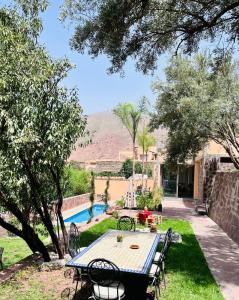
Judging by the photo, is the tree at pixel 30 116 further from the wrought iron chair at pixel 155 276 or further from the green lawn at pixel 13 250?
the green lawn at pixel 13 250

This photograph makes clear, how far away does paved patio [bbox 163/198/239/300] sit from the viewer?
7914 millimetres

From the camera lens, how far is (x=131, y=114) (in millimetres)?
25375

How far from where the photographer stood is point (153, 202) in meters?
20.4

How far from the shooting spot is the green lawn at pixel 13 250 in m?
11.2

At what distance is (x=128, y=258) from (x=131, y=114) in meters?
19.4

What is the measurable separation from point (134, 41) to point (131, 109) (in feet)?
52.2

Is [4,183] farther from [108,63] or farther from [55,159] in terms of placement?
[108,63]

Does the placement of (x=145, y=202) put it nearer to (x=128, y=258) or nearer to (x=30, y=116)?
(x=128, y=258)

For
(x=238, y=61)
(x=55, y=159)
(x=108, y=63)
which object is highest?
(x=238, y=61)

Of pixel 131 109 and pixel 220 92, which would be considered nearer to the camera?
pixel 220 92

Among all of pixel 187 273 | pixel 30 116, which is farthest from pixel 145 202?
pixel 30 116

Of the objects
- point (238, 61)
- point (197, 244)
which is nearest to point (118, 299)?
point (197, 244)

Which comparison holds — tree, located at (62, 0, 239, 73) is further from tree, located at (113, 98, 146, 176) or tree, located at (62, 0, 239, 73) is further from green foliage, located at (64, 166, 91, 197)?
green foliage, located at (64, 166, 91, 197)

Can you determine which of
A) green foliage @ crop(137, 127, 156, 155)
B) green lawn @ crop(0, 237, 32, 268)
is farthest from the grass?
green foliage @ crop(137, 127, 156, 155)
